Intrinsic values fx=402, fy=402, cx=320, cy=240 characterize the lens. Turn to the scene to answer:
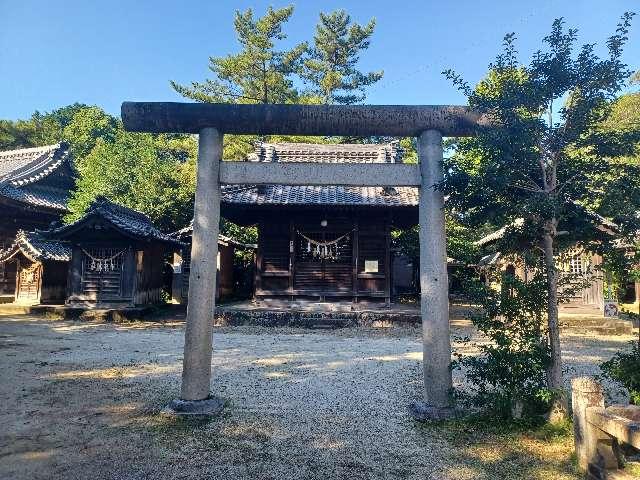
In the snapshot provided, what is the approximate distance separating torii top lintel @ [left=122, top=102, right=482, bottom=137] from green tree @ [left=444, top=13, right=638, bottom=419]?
0.71 metres

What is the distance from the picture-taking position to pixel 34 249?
1778cm

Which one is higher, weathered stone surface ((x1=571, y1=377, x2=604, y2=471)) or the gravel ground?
weathered stone surface ((x1=571, y1=377, x2=604, y2=471))

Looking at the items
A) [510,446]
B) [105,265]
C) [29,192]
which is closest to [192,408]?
[510,446]

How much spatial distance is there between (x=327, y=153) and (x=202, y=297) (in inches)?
628

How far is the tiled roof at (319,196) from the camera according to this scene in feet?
48.7

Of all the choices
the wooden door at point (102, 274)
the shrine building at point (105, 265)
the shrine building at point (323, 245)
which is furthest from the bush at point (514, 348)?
the wooden door at point (102, 274)

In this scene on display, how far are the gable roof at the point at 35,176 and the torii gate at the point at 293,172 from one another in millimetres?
18290

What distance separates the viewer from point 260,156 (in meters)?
19.6

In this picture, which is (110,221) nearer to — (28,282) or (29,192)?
(28,282)

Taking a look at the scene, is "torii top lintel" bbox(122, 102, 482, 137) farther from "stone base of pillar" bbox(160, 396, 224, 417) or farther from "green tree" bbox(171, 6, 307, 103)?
"green tree" bbox(171, 6, 307, 103)

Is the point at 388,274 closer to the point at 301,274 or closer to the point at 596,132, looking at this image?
the point at 301,274

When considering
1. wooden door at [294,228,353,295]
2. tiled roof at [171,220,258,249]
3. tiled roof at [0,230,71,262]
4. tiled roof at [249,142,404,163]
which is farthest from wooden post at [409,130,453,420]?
tiled roof at [0,230,71,262]

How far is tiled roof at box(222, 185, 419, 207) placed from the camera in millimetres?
14852

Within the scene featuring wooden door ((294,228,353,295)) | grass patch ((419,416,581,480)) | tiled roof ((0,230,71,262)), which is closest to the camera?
grass patch ((419,416,581,480))
